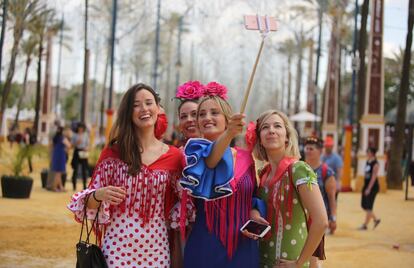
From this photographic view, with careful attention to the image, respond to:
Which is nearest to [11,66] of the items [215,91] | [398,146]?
[398,146]

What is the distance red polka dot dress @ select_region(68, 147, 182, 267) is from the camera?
3561 mm

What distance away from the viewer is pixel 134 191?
11.8ft

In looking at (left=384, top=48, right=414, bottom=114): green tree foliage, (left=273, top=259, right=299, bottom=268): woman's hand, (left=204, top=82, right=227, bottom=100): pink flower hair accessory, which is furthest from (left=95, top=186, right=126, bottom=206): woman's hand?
(left=384, top=48, right=414, bottom=114): green tree foliage

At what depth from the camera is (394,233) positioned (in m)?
12.7

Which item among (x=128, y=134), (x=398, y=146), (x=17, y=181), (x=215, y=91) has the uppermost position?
(x=215, y=91)

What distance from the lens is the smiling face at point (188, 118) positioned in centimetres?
452

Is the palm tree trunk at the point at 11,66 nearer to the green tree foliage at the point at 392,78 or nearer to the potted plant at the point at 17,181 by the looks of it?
the potted plant at the point at 17,181

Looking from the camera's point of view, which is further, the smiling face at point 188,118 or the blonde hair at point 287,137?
the smiling face at point 188,118

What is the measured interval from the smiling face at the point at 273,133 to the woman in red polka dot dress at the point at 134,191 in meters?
0.49

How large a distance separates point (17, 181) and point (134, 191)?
37.0 ft

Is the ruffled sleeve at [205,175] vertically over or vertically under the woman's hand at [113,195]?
over

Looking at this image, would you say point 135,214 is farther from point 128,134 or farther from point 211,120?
point 211,120

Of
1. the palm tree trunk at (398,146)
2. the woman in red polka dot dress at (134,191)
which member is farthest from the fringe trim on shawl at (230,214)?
the palm tree trunk at (398,146)

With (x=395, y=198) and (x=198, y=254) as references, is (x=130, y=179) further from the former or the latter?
(x=395, y=198)
